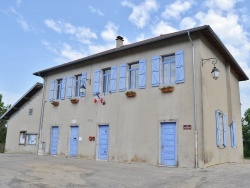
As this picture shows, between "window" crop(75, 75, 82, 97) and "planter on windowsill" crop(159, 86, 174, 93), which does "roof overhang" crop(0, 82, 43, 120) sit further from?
"planter on windowsill" crop(159, 86, 174, 93)

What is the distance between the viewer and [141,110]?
12695 mm

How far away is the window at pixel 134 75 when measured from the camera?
1335cm

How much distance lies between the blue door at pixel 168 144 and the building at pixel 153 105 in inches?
1.6

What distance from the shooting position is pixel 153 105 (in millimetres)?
12320

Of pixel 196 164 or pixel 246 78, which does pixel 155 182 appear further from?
pixel 246 78

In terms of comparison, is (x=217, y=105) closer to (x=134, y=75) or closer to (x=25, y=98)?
(x=134, y=75)

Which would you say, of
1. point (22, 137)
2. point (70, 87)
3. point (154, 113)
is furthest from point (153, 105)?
point (22, 137)

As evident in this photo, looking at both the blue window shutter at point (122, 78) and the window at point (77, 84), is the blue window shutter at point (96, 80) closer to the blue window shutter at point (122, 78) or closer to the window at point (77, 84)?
the window at point (77, 84)

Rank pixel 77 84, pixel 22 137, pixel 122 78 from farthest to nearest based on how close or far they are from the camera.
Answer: pixel 22 137
pixel 77 84
pixel 122 78

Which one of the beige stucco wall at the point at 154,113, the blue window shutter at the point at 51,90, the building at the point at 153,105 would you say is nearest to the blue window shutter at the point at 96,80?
the building at the point at 153,105

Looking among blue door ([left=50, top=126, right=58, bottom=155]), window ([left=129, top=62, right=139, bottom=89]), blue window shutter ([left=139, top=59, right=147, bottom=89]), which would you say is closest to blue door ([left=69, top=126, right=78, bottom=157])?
blue door ([left=50, top=126, right=58, bottom=155])

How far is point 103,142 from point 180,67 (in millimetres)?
5459

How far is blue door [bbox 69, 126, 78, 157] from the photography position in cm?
1516

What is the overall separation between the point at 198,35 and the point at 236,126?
718 cm
